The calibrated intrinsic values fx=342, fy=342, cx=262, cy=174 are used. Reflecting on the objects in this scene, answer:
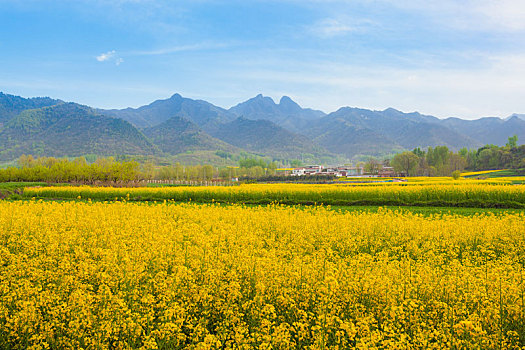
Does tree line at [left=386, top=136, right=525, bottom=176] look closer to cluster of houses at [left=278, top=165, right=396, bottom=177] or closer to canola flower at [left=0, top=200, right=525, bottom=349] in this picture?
cluster of houses at [left=278, top=165, right=396, bottom=177]

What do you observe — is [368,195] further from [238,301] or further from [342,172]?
[342,172]

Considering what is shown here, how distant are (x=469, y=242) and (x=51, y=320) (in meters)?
11.1

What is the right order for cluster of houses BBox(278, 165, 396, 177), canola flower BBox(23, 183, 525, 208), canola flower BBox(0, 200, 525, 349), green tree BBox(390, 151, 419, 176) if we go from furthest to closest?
cluster of houses BBox(278, 165, 396, 177) < green tree BBox(390, 151, 419, 176) < canola flower BBox(23, 183, 525, 208) < canola flower BBox(0, 200, 525, 349)

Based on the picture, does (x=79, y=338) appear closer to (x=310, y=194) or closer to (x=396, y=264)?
(x=396, y=264)

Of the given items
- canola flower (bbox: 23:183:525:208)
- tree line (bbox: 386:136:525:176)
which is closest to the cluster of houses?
tree line (bbox: 386:136:525:176)

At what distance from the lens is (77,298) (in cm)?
491

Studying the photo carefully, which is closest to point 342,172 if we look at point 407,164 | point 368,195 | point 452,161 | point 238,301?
point 407,164

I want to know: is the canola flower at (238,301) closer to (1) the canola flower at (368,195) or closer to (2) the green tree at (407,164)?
(1) the canola flower at (368,195)

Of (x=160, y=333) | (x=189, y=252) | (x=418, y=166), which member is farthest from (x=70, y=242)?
(x=418, y=166)

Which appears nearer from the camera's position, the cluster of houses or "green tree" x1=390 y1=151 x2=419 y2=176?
"green tree" x1=390 y1=151 x2=419 y2=176

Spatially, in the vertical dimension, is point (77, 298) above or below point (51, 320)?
above

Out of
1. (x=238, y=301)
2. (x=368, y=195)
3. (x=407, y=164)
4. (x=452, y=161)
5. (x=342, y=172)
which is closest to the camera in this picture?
(x=238, y=301)

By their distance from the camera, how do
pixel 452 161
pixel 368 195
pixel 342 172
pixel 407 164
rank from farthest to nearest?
pixel 342 172, pixel 452 161, pixel 407 164, pixel 368 195

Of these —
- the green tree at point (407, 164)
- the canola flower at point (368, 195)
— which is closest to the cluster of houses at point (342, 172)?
the green tree at point (407, 164)
